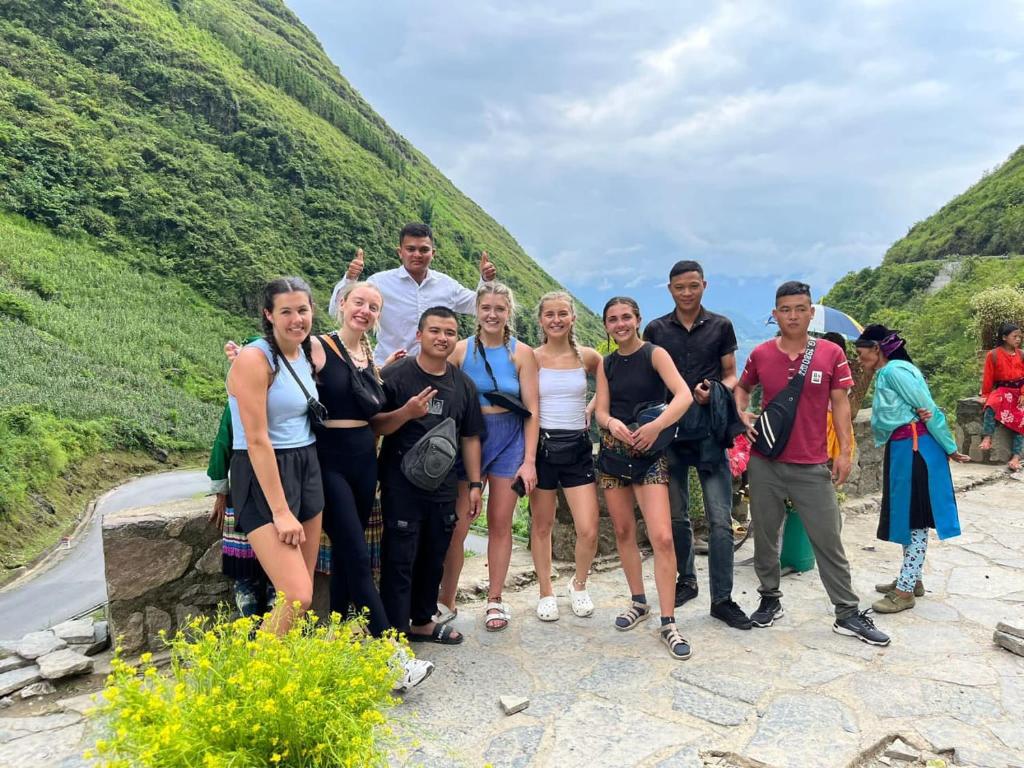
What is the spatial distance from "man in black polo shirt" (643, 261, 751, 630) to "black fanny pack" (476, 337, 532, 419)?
0.95 metres

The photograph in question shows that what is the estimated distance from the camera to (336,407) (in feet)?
10.5

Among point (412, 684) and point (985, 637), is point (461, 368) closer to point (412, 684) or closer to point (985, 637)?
point (412, 684)

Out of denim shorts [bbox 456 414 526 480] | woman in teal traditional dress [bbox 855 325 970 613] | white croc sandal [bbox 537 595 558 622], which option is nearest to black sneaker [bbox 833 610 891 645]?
woman in teal traditional dress [bbox 855 325 970 613]

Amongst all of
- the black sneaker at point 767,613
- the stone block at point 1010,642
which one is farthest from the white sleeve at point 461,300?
the stone block at point 1010,642

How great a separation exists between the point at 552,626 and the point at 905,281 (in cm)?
3733

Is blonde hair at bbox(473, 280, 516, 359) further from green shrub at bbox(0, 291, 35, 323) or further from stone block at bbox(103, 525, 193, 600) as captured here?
green shrub at bbox(0, 291, 35, 323)

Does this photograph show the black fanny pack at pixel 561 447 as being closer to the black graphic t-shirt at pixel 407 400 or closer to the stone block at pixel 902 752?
the black graphic t-shirt at pixel 407 400

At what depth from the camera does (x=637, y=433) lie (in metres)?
3.69

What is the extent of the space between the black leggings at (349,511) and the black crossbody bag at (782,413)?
230 centimetres

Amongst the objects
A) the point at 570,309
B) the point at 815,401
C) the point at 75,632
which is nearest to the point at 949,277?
the point at 815,401

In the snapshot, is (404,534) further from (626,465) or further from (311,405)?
(626,465)

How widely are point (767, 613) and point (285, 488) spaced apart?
2989mm

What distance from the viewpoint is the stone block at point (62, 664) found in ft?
11.0

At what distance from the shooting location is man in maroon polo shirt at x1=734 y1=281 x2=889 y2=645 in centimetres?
382
